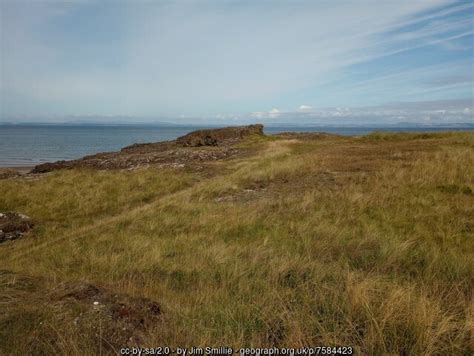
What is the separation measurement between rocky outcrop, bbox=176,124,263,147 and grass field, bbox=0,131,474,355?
24146mm

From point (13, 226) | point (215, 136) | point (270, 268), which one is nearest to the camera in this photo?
point (270, 268)

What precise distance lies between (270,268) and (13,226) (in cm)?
845

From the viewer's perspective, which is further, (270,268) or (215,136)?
(215,136)

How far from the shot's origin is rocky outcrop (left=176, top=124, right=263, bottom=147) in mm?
36500

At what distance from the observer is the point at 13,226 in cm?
1008

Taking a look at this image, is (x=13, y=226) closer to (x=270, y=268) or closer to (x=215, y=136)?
(x=270, y=268)

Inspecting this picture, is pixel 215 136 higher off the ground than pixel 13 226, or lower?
higher

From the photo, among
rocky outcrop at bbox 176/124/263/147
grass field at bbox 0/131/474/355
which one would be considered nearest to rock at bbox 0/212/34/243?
grass field at bbox 0/131/474/355

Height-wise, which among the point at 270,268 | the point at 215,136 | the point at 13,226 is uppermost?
the point at 215,136

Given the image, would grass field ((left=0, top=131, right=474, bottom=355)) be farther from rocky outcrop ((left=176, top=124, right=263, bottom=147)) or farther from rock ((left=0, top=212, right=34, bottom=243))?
rocky outcrop ((left=176, top=124, right=263, bottom=147))

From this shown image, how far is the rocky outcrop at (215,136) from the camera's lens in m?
36.5

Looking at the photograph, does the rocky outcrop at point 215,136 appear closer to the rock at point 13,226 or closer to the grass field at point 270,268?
the grass field at point 270,268

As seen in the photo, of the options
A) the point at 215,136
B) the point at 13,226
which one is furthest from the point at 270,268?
the point at 215,136

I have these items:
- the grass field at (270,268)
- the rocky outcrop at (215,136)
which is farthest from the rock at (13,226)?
the rocky outcrop at (215,136)
